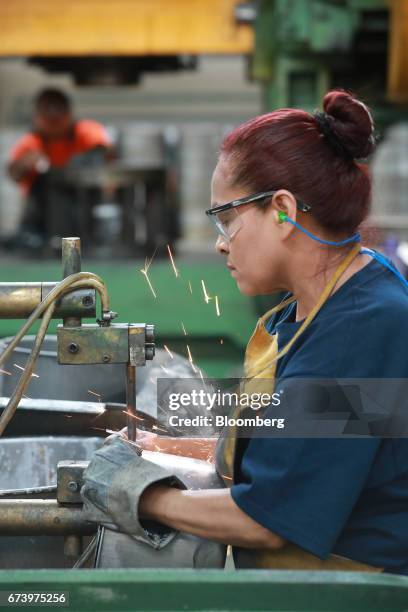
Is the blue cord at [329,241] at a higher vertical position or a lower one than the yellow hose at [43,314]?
higher

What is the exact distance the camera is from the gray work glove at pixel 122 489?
1443 millimetres

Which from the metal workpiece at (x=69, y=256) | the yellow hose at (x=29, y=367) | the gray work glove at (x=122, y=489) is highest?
the metal workpiece at (x=69, y=256)

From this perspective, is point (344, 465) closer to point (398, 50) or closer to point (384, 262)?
point (384, 262)

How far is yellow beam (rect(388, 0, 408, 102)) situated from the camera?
14.6ft

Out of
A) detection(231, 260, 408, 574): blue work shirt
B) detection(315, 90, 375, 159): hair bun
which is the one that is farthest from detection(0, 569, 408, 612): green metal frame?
detection(315, 90, 375, 159): hair bun

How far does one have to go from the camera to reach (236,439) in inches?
59.9

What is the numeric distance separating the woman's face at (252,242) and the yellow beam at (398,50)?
322cm

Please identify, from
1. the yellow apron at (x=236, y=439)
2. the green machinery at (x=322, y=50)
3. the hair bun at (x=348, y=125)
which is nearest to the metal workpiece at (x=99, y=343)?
the yellow apron at (x=236, y=439)

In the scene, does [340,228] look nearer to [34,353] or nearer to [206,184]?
[34,353]

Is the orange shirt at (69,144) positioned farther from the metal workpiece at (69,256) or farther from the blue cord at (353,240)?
the blue cord at (353,240)

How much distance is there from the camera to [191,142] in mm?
11164

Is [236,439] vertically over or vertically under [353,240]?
under

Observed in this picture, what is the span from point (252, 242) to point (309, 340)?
22cm

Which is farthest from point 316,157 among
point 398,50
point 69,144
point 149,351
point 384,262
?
point 69,144
